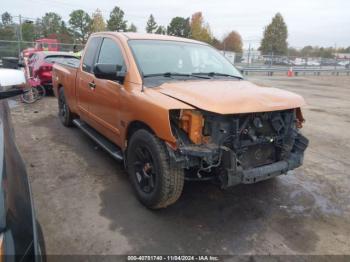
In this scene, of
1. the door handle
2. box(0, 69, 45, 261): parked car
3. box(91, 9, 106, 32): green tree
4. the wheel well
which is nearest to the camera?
box(0, 69, 45, 261): parked car

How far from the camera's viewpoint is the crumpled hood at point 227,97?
2902 millimetres

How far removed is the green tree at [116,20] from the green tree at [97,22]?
47.7 inches

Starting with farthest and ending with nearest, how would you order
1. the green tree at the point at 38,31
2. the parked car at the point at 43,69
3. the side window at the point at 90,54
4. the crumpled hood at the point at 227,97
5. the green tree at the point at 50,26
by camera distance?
the green tree at the point at 50,26
the green tree at the point at 38,31
the parked car at the point at 43,69
the side window at the point at 90,54
the crumpled hood at the point at 227,97

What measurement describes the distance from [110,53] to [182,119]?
1938 millimetres

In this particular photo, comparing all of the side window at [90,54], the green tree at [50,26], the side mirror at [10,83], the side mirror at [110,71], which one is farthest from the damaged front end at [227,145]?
the green tree at [50,26]

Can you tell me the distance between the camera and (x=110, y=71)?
361 cm

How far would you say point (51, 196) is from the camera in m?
3.74

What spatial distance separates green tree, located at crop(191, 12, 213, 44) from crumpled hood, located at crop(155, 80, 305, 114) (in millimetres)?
49980

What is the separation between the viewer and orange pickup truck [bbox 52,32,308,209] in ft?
9.90

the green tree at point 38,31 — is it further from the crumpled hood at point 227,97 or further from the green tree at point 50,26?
the crumpled hood at point 227,97

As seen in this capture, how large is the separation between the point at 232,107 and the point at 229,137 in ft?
1.12

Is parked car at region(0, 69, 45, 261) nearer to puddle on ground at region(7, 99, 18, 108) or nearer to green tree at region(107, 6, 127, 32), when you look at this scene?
puddle on ground at region(7, 99, 18, 108)

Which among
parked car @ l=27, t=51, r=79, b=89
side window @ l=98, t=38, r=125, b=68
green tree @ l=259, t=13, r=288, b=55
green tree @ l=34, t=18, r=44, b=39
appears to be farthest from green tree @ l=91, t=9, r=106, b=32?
side window @ l=98, t=38, r=125, b=68

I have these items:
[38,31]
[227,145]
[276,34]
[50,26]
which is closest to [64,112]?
[227,145]
